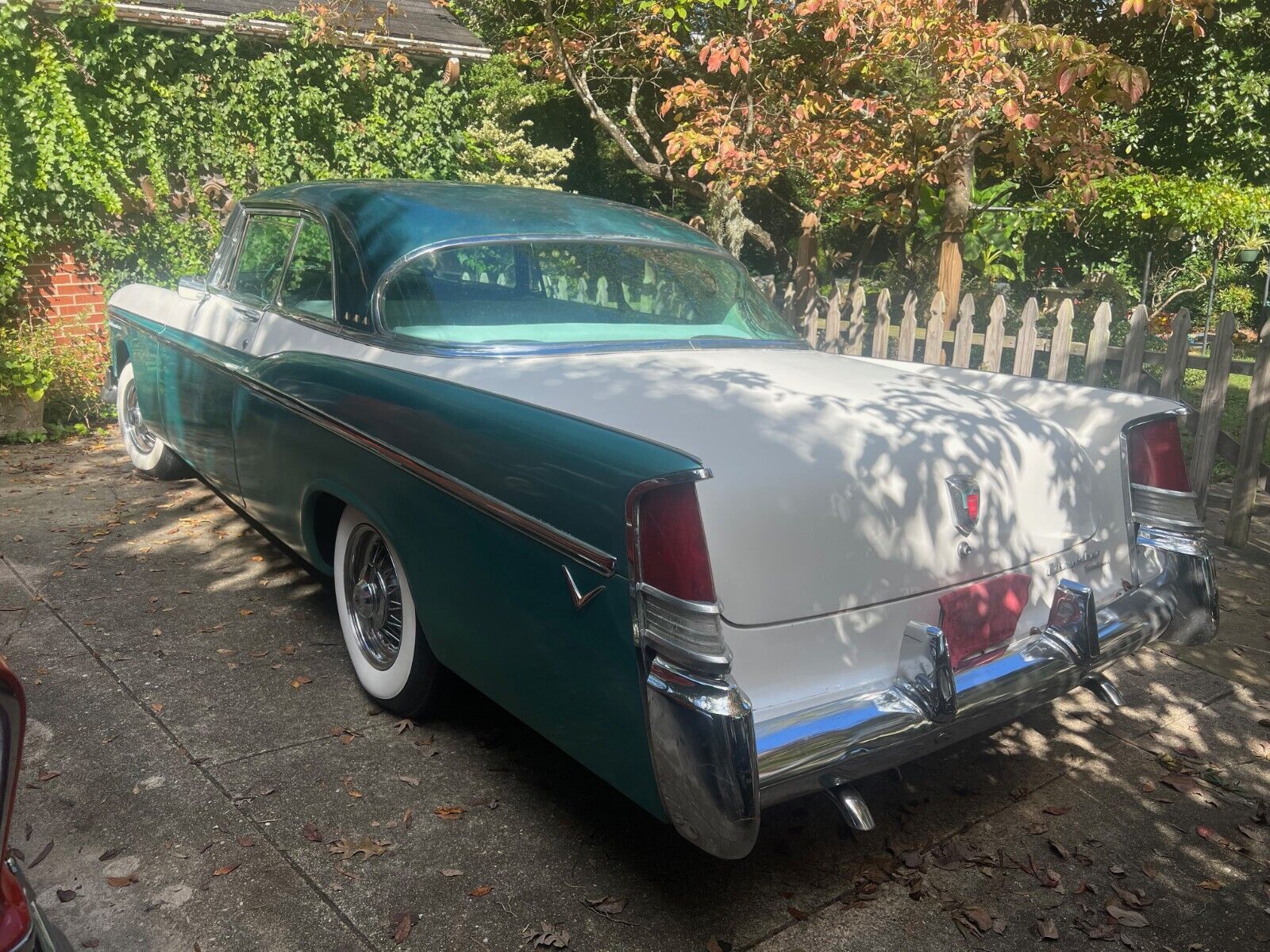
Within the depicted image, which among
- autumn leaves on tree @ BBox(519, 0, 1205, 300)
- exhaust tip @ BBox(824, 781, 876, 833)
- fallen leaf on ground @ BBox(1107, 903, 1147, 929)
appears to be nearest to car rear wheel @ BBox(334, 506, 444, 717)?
exhaust tip @ BBox(824, 781, 876, 833)

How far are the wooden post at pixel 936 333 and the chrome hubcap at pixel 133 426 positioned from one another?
187 inches

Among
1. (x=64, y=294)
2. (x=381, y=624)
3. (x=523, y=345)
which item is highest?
(x=523, y=345)

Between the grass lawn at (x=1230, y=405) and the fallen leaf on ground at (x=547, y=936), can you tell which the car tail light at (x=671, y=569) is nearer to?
the fallen leaf on ground at (x=547, y=936)

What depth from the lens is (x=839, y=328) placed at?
7.17m

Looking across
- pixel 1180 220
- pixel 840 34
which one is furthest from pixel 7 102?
pixel 1180 220

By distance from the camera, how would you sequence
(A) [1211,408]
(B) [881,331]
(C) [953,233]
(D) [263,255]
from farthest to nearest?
(C) [953,233]
(B) [881,331]
(A) [1211,408]
(D) [263,255]

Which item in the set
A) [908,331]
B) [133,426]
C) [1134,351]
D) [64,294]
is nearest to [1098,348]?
[1134,351]

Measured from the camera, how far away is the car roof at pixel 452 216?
3488mm

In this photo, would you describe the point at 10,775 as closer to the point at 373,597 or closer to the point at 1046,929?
the point at 373,597

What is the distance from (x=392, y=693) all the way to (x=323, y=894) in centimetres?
88

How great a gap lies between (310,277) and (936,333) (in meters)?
4.03

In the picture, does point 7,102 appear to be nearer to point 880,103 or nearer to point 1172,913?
point 880,103

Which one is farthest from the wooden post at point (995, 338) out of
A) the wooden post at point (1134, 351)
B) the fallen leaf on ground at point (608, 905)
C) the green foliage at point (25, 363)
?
the green foliage at point (25, 363)

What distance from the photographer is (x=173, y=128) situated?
8461 mm
